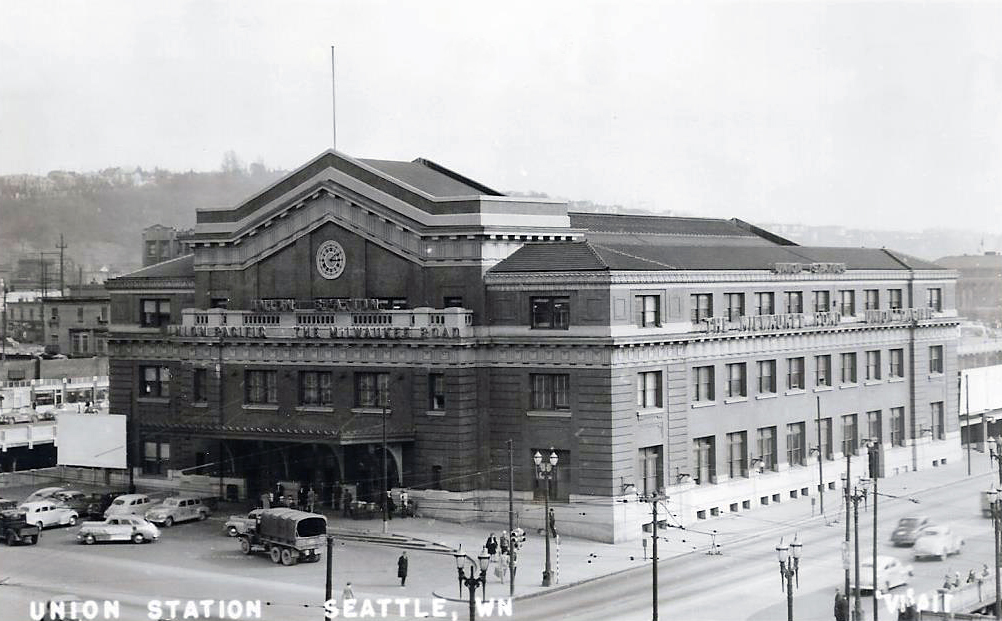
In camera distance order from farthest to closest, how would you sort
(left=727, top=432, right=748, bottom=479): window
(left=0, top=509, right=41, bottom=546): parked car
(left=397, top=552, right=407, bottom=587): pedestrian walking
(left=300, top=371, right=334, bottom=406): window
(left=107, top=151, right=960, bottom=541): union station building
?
A: (left=727, top=432, right=748, bottom=479): window → (left=300, top=371, right=334, bottom=406): window → (left=107, top=151, right=960, bottom=541): union station building → (left=0, top=509, right=41, bottom=546): parked car → (left=397, top=552, right=407, bottom=587): pedestrian walking

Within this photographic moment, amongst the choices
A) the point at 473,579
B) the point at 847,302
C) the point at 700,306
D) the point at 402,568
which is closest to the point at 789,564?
the point at 473,579

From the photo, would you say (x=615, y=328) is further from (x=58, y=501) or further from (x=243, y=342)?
(x=58, y=501)

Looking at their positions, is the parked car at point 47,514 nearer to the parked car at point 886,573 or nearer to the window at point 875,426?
the parked car at point 886,573

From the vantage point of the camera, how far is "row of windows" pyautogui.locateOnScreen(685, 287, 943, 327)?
76.4m

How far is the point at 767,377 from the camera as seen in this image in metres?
81.8

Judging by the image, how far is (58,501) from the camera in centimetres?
7856

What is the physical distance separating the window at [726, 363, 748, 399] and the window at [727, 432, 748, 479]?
6.72 ft

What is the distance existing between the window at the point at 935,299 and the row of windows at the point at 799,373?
256 cm

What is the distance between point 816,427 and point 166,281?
3725cm

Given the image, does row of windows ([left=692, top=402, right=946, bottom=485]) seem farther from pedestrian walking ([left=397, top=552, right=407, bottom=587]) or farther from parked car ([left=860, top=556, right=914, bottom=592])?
pedestrian walking ([left=397, top=552, right=407, bottom=587])

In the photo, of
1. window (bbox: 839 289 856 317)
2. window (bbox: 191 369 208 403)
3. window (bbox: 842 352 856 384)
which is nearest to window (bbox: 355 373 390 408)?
window (bbox: 191 369 208 403)

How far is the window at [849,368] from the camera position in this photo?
3497 inches

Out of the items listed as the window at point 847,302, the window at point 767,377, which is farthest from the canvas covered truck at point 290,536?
the window at point 847,302

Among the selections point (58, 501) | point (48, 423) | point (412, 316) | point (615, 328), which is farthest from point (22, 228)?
point (615, 328)
